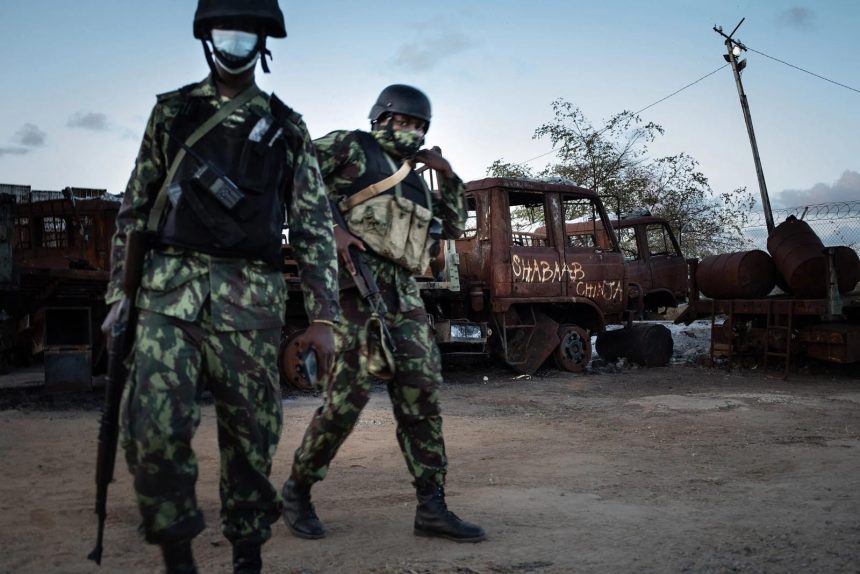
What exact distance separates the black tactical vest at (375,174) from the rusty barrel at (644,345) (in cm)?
861

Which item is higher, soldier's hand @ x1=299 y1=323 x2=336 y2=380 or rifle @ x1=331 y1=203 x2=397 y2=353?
rifle @ x1=331 y1=203 x2=397 y2=353

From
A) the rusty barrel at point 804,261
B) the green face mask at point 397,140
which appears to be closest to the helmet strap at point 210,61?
the green face mask at point 397,140

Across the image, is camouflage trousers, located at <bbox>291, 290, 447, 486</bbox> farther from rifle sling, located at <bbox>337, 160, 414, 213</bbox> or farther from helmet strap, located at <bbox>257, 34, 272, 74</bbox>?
helmet strap, located at <bbox>257, 34, 272, 74</bbox>

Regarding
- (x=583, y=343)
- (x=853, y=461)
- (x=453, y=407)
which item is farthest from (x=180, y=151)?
(x=583, y=343)

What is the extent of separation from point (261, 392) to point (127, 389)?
0.38m

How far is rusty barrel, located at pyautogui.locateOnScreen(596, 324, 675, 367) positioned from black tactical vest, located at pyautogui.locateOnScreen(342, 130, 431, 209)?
8.61 meters

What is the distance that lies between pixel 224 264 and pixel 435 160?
159 cm

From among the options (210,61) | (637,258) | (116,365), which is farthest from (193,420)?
(637,258)

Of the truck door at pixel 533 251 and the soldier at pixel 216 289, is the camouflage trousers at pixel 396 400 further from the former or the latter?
the truck door at pixel 533 251

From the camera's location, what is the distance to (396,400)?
3445 millimetres

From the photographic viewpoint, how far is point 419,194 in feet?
12.3

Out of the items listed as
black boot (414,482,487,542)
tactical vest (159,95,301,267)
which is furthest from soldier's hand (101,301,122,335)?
black boot (414,482,487,542)

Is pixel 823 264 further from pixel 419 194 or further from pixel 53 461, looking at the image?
pixel 53 461

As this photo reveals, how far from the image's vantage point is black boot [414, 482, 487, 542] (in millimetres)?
3271
